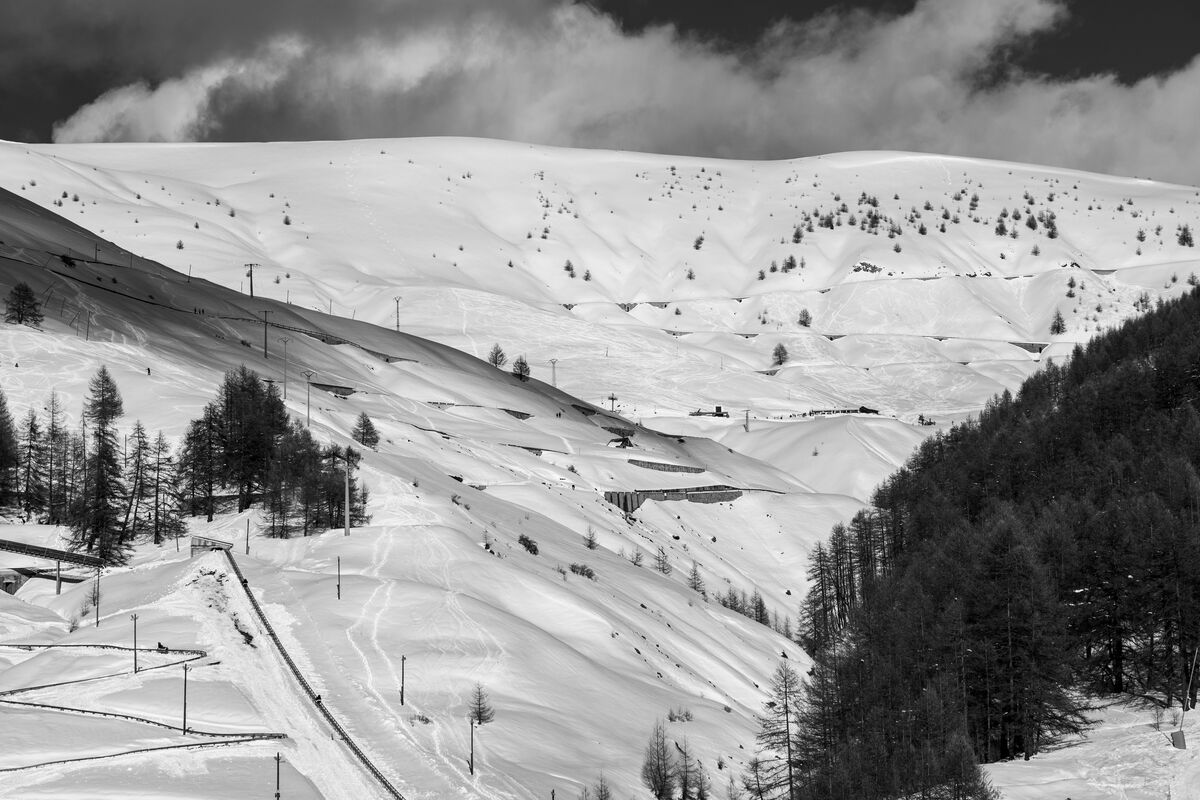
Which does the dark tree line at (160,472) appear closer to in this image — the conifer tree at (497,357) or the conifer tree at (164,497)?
the conifer tree at (164,497)

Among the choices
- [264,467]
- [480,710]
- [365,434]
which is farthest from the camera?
[365,434]

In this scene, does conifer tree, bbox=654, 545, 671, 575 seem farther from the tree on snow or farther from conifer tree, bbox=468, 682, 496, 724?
the tree on snow

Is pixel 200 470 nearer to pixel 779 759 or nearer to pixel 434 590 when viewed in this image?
pixel 434 590

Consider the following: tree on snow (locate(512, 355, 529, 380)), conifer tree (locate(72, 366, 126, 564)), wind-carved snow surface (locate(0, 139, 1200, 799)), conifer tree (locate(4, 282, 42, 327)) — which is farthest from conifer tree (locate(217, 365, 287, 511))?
tree on snow (locate(512, 355, 529, 380))

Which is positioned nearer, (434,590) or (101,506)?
(434,590)

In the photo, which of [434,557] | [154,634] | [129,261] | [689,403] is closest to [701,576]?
[434,557]

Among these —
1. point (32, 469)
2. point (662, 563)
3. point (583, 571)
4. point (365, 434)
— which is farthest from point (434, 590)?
point (365, 434)

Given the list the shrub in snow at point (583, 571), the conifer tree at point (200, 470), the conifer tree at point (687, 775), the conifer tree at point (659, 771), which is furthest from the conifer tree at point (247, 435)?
the conifer tree at point (659, 771)

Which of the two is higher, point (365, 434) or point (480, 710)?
point (365, 434)
